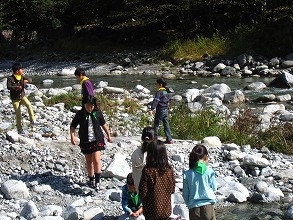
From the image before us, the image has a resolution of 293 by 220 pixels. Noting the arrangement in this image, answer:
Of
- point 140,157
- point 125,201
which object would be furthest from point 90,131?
point 140,157

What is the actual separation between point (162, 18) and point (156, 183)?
26.3 m

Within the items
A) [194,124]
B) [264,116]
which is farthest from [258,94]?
[194,124]

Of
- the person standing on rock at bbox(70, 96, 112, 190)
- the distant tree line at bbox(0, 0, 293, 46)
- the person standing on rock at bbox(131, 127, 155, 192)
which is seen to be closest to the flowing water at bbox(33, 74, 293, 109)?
the distant tree line at bbox(0, 0, 293, 46)

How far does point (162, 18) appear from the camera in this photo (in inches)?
1209

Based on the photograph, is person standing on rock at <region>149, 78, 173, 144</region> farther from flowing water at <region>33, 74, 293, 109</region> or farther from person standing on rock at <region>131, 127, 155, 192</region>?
flowing water at <region>33, 74, 293, 109</region>

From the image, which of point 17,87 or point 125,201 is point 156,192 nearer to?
point 125,201

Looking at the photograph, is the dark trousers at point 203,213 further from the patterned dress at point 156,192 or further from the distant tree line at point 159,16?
the distant tree line at point 159,16

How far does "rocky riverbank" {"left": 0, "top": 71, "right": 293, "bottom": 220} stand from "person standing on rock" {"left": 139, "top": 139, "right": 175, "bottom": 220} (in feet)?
A: 4.14

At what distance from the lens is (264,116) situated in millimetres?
12508

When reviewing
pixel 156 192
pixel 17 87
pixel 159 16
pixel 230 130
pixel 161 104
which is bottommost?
pixel 156 192

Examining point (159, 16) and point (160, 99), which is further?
point (159, 16)

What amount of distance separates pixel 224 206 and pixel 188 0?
73.5 feet

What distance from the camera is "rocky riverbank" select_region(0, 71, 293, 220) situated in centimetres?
674

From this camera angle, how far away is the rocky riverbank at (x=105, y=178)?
6.74m
